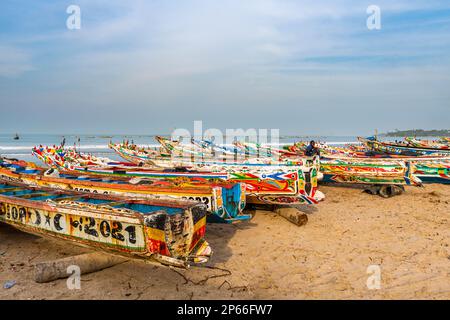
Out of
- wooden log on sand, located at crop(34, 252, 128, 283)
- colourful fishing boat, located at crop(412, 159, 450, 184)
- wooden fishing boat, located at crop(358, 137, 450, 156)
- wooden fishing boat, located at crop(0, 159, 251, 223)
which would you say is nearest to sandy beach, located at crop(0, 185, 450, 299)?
wooden log on sand, located at crop(34, 252, 128, 283)

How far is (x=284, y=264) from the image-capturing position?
5527mm

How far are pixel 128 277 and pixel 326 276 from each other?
3146mm

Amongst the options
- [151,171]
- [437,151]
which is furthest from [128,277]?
[437,151]

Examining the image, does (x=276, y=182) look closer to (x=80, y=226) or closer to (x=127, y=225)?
(x=127, y=225)

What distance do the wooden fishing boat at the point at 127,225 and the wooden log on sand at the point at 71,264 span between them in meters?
0.22

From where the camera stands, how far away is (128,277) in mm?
4918

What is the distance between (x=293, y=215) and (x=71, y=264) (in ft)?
16.9

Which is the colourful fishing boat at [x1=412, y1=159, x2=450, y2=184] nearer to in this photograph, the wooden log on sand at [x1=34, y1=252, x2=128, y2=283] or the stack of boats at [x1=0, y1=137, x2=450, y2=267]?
the stack of boats at [x1=0, y1=137, x2=450, y2=267]

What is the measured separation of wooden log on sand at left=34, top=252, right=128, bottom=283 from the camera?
4.62 m

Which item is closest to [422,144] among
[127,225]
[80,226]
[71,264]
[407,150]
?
[407,150]

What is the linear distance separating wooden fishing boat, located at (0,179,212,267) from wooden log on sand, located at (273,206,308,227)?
134 inches

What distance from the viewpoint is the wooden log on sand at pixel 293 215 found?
7.76 m

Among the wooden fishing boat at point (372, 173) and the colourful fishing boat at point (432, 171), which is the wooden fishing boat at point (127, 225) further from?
the colourful fishing boat at point (432, 171)
